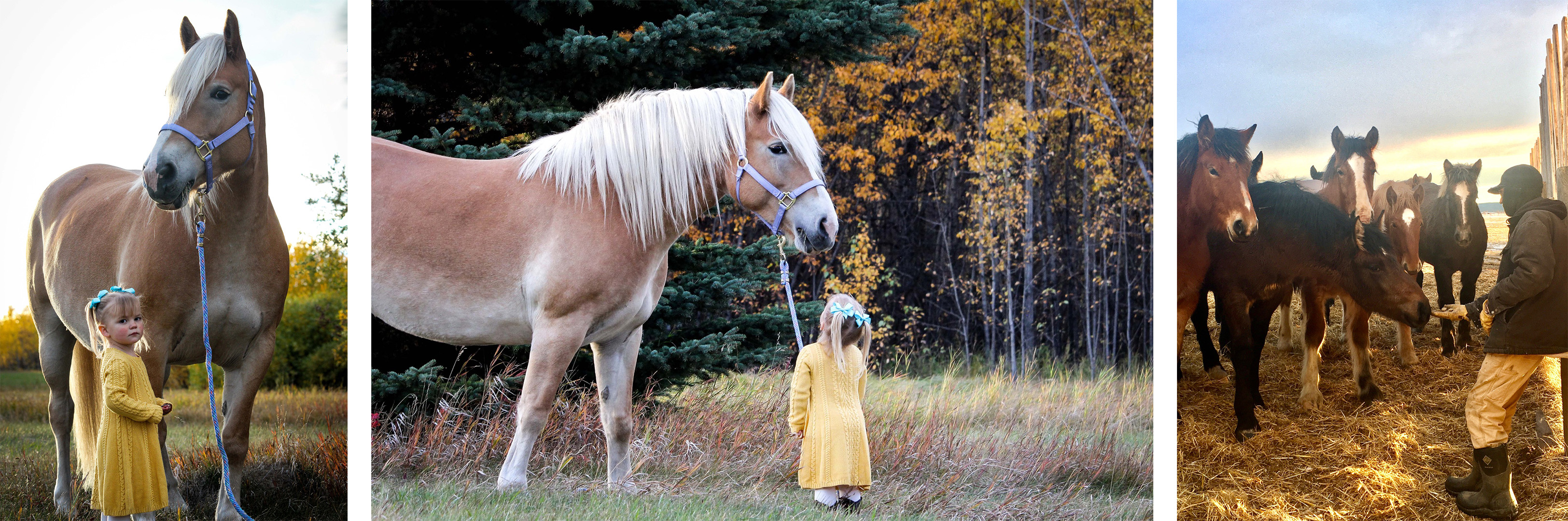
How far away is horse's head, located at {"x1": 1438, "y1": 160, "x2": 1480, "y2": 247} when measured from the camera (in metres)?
3.77

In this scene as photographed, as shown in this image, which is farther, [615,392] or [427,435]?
[427,435]

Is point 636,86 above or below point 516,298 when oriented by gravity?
above

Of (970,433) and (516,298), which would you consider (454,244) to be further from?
(970,433)

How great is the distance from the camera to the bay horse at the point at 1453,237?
376cm

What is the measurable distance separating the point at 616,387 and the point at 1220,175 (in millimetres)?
2831

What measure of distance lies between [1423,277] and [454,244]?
13.5 feet

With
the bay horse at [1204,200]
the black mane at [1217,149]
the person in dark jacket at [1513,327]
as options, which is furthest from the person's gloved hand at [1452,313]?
the black mane at [1217,149]

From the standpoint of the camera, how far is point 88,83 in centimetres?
375

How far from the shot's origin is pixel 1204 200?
400cm

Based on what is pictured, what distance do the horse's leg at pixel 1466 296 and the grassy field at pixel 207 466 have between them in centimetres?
493

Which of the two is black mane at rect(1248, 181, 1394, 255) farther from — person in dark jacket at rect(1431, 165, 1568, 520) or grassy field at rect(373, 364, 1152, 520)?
grassy field at rect(373, 364, 1152, 520)

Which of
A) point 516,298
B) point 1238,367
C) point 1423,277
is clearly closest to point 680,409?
point 516,298

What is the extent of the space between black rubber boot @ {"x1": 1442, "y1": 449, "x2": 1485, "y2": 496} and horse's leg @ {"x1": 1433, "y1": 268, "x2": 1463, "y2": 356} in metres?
0.44

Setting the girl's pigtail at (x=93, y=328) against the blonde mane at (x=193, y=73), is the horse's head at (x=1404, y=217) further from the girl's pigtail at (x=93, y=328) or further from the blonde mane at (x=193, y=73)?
the girl's pigtail at (x=93, y=328)
